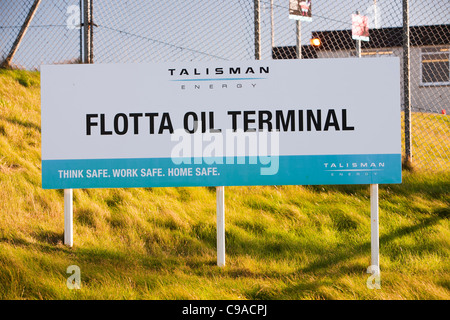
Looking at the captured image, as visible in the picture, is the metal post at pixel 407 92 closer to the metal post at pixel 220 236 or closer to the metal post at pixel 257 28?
the metal post at pixel 257 28

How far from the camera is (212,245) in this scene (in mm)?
4656

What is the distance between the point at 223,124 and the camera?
4.19 metres

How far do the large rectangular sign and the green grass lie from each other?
2.37 ft

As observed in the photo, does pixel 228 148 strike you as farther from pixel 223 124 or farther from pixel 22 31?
pixel 22 31

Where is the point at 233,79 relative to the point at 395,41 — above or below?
below

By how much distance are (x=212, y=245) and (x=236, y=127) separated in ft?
4.23

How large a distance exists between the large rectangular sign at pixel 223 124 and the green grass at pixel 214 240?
72 centimetres

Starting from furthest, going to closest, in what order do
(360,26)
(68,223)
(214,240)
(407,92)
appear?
(360,26) < (407,92) < (214,240) < (68,223)

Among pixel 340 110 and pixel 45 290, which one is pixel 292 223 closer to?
pixel 340 110

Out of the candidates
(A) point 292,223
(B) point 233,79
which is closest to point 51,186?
(B) point 233,79

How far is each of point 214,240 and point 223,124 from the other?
131cm

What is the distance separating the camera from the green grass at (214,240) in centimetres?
359

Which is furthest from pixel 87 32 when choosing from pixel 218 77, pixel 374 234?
pixel 374 234

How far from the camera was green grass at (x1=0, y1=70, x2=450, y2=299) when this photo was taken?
3586 mm
